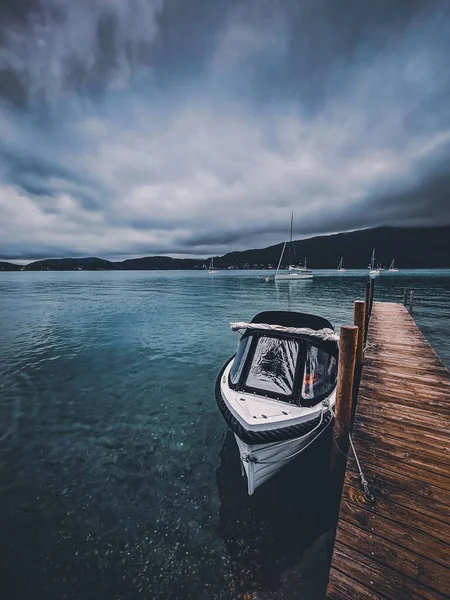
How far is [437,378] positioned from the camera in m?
8.18

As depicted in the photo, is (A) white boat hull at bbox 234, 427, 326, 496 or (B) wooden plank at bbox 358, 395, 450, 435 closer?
(A) white boat hull at bbox 234, 427, 326, 496

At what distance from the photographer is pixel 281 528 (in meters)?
5.54

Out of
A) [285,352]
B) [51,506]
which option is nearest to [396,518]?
[285,352]

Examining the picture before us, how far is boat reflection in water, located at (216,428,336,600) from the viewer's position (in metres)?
4.61

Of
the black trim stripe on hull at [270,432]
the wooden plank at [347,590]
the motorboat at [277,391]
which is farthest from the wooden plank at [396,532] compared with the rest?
the motorboat at [277,391]


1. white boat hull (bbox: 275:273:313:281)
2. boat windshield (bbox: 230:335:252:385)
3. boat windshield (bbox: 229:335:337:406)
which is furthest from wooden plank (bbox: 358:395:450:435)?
white boat hull (bbox: 275:273:313:281)

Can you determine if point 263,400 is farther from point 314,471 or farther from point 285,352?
point 314,471

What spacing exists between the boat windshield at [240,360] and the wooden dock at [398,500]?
3.18m

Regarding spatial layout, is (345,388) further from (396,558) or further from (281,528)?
(281,528)

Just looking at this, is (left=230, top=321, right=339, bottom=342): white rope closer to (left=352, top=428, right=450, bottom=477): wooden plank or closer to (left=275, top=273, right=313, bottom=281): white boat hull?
(left=352, top=428, right=450, bottom=477): wooden plank

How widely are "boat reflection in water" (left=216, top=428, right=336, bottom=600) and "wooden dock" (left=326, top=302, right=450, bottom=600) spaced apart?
168 cm

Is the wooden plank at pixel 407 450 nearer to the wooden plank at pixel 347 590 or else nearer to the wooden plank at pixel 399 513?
the wooden plank at pixel 399 513

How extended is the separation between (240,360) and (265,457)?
262 cm

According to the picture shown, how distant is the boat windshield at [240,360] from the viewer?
7.47 m
